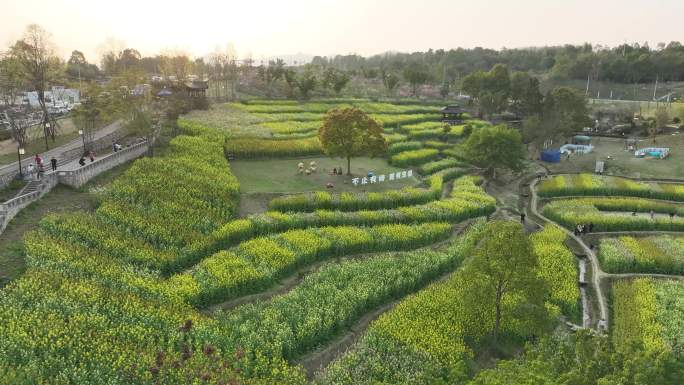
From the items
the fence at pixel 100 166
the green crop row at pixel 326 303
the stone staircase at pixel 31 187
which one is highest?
the fence at pixel 100 166

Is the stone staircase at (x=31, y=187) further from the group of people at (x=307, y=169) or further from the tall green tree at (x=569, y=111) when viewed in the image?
the tall green tree at (x=569, y=111)

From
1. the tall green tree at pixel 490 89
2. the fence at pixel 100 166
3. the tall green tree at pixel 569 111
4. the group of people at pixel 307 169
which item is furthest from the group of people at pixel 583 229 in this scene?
the tall green tree at pixel 490 89

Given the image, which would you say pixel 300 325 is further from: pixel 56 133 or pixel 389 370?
pixel 56 133

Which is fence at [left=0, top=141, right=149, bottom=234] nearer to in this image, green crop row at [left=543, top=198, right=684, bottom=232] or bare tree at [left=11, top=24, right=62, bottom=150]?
bare tree at [left=11, top=24, right=62, bottom=150]

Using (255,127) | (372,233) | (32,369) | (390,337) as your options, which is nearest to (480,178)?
(372,233)

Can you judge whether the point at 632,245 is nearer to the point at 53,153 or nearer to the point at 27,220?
the point at 27,220

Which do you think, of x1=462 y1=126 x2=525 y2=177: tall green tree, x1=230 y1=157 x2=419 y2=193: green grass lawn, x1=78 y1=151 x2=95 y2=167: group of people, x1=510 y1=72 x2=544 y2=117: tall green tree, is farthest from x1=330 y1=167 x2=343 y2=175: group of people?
x1=510 y1=72 x2=544 y2=117: tall green tree

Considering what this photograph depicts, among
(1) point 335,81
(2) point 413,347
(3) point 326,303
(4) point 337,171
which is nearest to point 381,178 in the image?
(4) point 337,171
